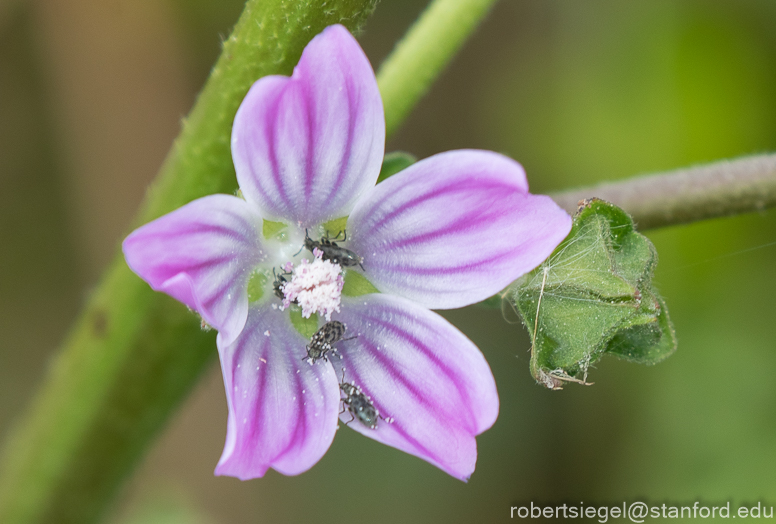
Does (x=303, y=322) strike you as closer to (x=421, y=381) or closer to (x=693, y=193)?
(x=421, y=381)

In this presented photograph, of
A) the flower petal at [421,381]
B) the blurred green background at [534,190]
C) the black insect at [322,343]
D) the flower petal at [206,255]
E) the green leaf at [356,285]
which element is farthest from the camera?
the blurred green background at [534,190]

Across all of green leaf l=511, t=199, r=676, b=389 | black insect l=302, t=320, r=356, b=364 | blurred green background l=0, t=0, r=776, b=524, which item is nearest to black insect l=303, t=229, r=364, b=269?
black insect l=302, t=320, r=356, b=364

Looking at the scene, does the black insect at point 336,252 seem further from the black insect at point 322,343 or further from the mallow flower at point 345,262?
the black insect at point 322,343

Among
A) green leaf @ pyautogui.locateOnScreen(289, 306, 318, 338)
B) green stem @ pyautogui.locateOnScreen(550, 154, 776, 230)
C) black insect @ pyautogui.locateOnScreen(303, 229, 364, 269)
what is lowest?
green leaf @ pyautogui.locateOnScreen(289, 306, 318, 338)

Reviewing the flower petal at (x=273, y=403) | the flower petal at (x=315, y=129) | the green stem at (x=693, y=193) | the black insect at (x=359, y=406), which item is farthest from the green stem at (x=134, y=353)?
the green stem at (x=693, y=193)

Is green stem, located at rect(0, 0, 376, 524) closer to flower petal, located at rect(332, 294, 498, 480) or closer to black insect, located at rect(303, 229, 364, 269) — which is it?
black insect, located at rect(303, 229, 364, 269)

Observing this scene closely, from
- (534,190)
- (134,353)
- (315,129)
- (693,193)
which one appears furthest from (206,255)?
(534,190)
